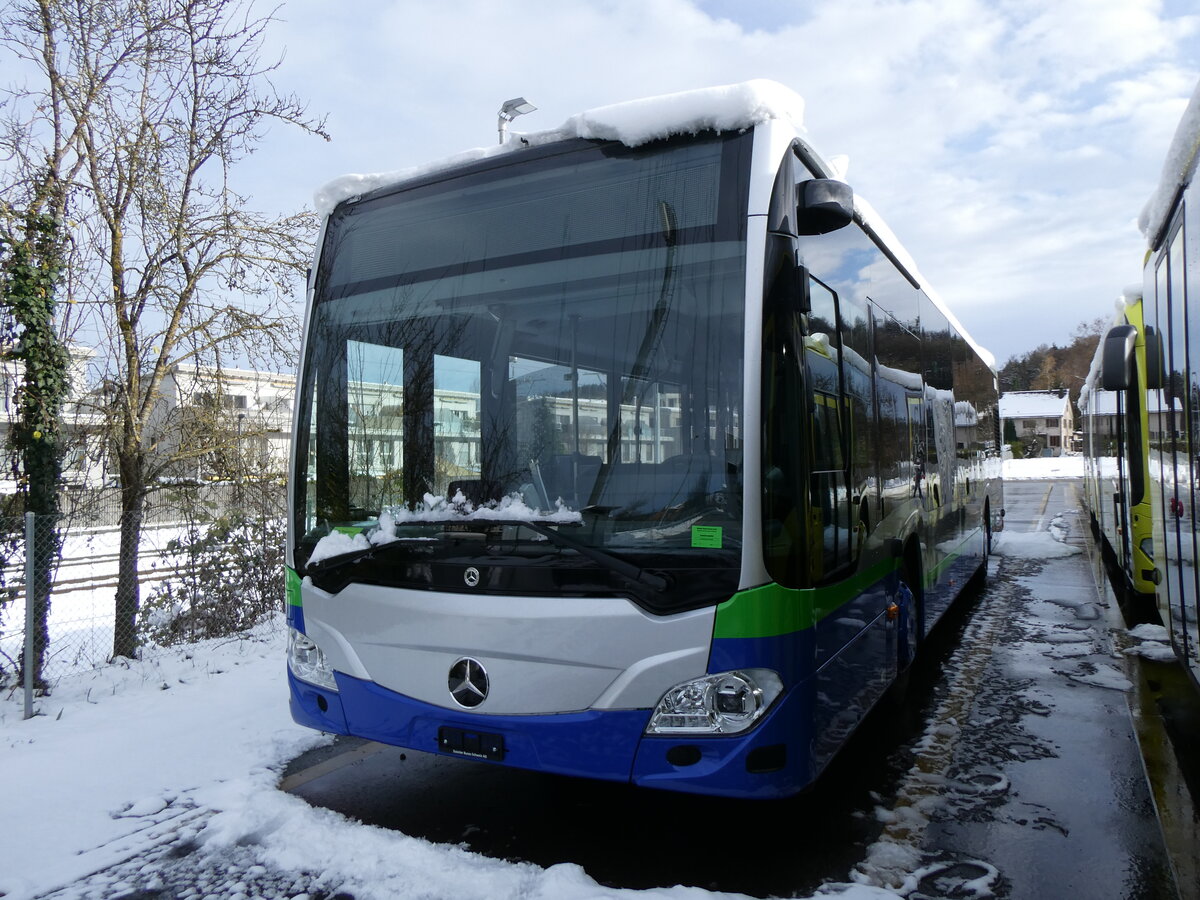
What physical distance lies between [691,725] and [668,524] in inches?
30.1

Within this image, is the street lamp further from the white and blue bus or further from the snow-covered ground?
the snow-covered ground

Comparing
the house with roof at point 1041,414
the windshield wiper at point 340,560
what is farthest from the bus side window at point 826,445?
the house with roof at point 1041,414

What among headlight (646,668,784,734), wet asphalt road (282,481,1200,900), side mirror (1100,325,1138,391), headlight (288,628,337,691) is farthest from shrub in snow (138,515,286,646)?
side mirror (1100,325,1138,391)

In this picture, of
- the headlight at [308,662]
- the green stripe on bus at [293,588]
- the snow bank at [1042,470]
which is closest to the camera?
the headlight at [308,662]

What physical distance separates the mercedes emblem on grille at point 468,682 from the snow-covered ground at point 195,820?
66cm

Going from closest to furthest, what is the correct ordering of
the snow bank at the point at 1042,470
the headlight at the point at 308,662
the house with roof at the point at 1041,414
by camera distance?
the headlight at the point at 308,662 → the snow bank at the point at 1042,470 → the house with roof at the point at 1041,414

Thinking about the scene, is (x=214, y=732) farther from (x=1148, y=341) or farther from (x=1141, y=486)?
(x=1141, y=486)

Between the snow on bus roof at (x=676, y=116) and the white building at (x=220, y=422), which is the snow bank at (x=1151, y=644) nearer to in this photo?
the snow on bus roof at (x=676, y=116)

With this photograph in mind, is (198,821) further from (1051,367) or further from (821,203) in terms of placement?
(1051,367)

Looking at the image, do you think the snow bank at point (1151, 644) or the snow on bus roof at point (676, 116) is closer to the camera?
the snow on bus roof at point (676, 116)

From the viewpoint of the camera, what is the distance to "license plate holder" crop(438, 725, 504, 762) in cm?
357

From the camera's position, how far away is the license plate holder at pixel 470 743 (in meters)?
3.57

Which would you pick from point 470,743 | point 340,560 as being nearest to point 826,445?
point 470,743

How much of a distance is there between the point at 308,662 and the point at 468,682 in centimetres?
109
